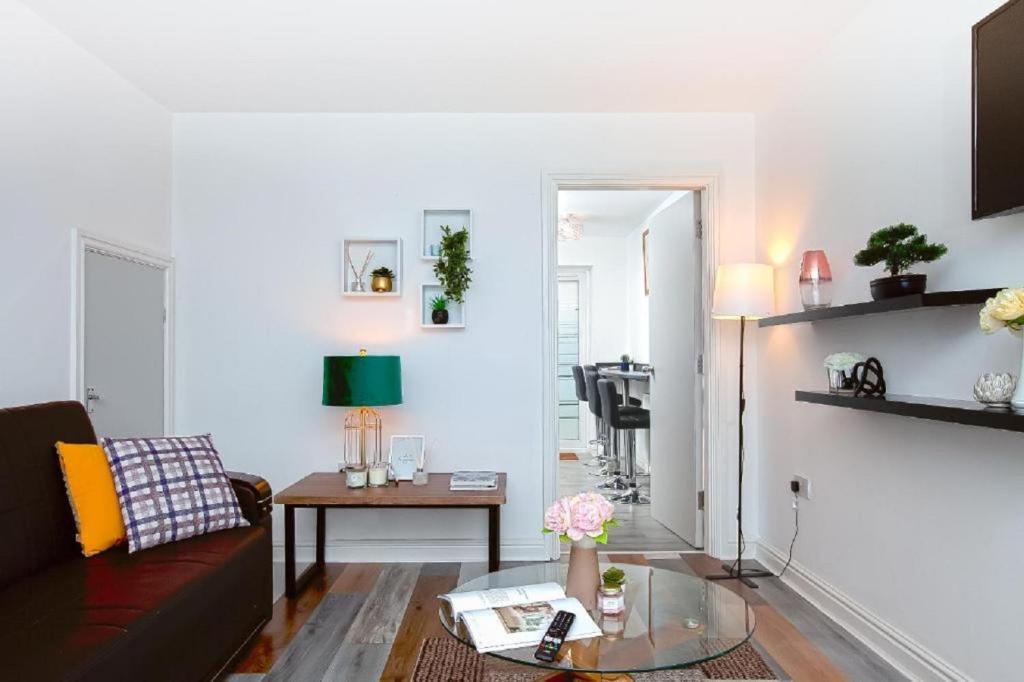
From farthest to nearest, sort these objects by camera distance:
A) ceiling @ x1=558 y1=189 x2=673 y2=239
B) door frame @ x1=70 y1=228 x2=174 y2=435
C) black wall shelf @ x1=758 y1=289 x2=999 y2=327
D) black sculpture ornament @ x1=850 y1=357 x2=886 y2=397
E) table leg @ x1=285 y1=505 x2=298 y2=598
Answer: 1. ceiling @ x1=558 y1=189 x2=673 y2=239
2. table leg @ x1=285 y1=505 x2=298 y2=598
3. door frame @ x1=70 y1=228 x2=174 y2=435
4. black sculpture ornament @ x1=850 y1=357 x2=886 y2=397
5. black wall shelf @ x1=758 y1=289 x2=999 y2=327

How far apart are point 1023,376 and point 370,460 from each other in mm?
3024

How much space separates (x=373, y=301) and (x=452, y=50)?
1.45m

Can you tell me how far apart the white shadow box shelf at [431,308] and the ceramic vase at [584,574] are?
6.47ft

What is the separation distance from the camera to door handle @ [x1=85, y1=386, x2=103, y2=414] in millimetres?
3015

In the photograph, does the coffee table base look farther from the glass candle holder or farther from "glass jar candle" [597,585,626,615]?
the glass candle holder

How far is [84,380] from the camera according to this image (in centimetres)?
300

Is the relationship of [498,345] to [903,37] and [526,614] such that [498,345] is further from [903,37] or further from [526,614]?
[903,37]

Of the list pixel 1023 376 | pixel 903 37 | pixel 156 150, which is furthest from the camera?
pixel 156 150

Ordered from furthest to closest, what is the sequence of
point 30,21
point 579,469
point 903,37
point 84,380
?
point 579,469 < point 84,380 < point 30,21 < point 903,37

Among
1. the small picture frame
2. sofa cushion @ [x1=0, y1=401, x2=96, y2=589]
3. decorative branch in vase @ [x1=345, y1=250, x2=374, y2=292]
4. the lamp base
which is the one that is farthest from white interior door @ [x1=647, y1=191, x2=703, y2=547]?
sofa cushion @ [x1=0, y1=401, x2=96, y2=589]

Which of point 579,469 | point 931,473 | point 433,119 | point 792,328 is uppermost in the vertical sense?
point 433,119

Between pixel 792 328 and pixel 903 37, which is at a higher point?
pixel 903 37

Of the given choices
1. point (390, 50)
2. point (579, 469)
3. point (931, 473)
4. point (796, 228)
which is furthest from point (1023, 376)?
point (579, 469)

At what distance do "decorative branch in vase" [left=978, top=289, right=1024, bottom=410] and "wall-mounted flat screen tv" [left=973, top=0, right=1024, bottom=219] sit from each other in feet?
0.98
